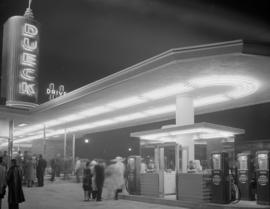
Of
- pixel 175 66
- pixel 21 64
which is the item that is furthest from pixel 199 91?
pixel 21 64

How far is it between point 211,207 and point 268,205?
176cm

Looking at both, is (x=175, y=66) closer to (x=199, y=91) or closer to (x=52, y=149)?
(x=199, y=91)

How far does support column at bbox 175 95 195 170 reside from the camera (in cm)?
1658

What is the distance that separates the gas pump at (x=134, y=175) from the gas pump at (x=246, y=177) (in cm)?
416

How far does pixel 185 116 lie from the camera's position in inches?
653

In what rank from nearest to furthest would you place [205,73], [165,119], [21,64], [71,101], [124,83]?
1. [205,73]
2. [124,83]
3. [71,101]
4. [165,119]
5. [21,64]

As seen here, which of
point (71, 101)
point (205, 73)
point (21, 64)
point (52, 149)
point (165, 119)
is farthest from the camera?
point (52, 149)

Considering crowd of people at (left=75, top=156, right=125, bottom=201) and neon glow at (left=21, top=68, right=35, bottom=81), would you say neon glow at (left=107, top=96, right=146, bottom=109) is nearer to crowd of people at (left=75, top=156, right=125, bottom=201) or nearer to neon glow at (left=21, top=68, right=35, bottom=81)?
crowd of people at (left=75, top=156, right=125, bottom=201)

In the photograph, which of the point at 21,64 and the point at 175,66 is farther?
the point at 21,64

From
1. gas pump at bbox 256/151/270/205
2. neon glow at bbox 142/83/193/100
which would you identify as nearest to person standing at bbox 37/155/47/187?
neon glow at bbox 142/83/193/100

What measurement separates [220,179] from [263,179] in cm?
135

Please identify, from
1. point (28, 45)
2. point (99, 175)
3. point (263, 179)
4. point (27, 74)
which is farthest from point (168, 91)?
point (28, 45)

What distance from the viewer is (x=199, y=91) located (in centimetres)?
1700

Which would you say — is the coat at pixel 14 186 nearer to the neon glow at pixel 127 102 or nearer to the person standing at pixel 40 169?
the neon glow at pixel 127 102
